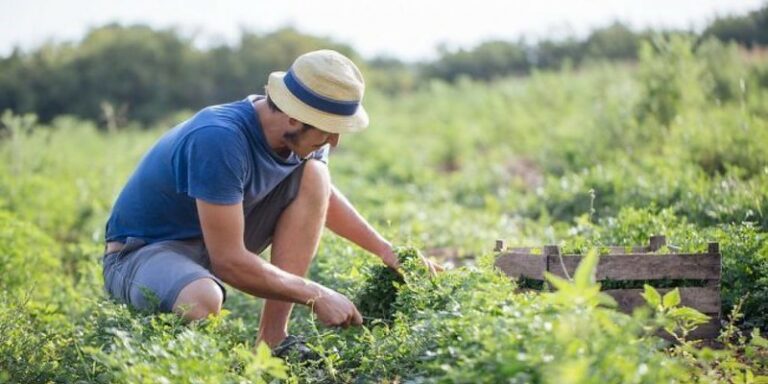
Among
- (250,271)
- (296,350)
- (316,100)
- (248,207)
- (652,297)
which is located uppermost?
(316,100)

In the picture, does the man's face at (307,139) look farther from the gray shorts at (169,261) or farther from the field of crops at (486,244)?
the field of crops at (486,244)

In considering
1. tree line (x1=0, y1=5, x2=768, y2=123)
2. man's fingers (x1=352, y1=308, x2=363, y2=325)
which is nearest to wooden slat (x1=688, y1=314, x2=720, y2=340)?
man's fingers (x1=352, y1=308, x2=363, y2=325)

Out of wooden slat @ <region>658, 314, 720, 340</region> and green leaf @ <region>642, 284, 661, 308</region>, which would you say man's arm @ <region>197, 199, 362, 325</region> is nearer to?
green leaf @ <region>642, 284, 661, 308</region>

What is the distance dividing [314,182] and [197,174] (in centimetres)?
67

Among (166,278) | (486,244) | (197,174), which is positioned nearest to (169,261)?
(166,278)

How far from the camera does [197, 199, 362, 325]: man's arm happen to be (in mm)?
3783

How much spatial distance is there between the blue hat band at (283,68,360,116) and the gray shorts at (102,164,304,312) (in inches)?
19.2

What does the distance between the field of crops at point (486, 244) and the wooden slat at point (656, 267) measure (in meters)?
0.23

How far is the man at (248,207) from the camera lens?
3.80 metres

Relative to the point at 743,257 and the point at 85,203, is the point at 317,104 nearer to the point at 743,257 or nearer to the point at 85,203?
the point at 743,257

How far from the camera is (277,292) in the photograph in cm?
383

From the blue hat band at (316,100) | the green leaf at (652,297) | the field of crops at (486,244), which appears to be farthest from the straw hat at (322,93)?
the green leaf at (652,297)

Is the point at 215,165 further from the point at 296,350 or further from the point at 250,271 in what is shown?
the point at 296,350

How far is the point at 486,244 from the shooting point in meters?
6.89
